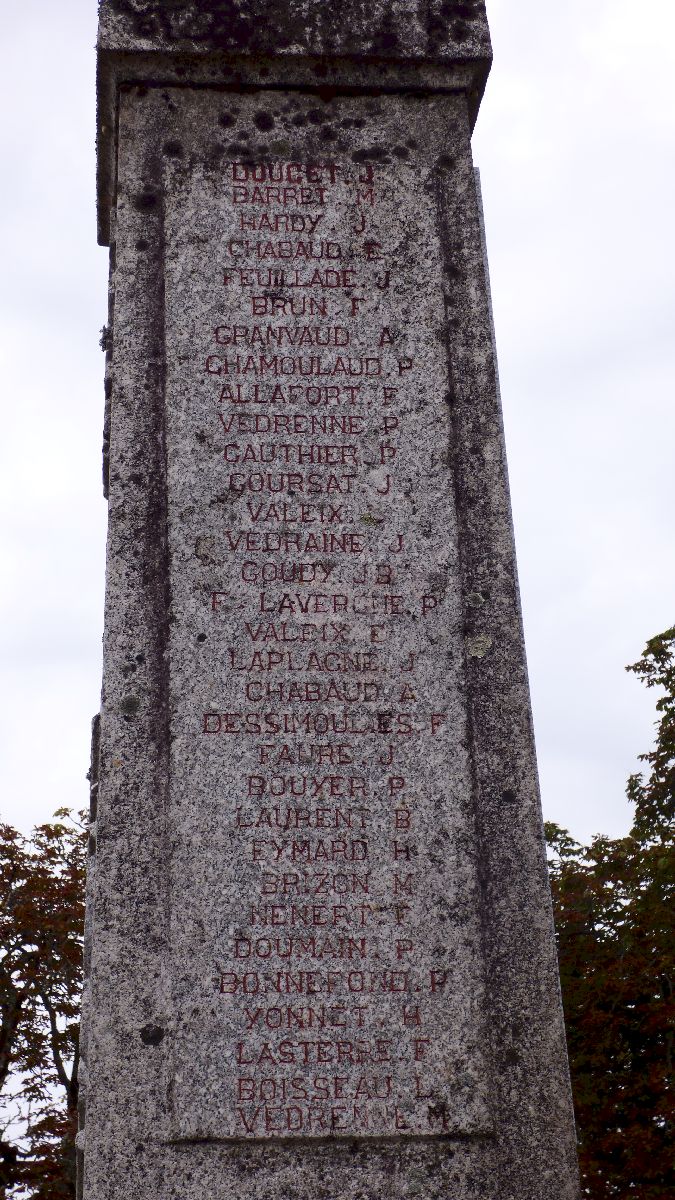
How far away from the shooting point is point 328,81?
214 inches

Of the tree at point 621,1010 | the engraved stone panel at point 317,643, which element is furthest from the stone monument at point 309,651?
the tree at point 621,1010

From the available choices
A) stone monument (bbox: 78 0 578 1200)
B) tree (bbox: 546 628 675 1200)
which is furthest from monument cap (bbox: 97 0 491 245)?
tree (bbox: 546 628 675 1200)

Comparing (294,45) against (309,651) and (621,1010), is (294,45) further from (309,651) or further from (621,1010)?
(621,1010)

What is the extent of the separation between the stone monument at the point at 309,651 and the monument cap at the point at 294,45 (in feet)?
0.04

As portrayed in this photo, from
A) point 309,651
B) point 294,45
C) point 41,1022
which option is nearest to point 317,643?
point 309,651

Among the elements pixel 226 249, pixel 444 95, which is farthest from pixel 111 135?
pixel 444 95

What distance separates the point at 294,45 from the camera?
17.7 feet

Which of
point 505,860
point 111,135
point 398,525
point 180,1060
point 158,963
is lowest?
point 180,1060

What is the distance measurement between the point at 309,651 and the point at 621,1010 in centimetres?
1159

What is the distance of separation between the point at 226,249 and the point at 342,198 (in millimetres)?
504

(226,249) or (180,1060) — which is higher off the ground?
(226,249)

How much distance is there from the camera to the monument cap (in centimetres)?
536

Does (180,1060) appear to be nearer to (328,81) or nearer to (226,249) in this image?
(226,249)

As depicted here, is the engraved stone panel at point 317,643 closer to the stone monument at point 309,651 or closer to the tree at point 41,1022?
the stone monument at point 309,651
